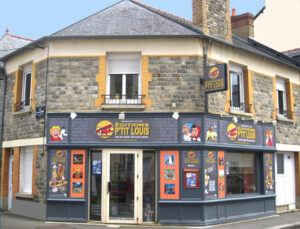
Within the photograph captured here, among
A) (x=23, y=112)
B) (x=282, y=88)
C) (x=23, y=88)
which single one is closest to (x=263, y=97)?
(x=282, y=88)

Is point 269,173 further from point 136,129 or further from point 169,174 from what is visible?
point 136,129

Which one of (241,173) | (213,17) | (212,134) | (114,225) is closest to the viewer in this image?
(114,225)

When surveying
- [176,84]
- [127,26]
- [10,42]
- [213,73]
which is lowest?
[176,84]

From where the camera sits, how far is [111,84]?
1102 centimetres

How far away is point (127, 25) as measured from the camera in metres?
11.5

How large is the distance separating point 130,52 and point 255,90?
16.2ft

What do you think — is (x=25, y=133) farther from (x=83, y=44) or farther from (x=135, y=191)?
(x=135, y=191)

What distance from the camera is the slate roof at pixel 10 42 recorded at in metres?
15.5

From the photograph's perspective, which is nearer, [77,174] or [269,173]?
[77,174]

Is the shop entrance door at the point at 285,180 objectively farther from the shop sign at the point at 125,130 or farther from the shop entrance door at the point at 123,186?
the shop entrance door at the point at 123,186

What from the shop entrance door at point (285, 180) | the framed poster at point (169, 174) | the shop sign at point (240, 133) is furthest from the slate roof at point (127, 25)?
the shop entrance door at point (285, 180)

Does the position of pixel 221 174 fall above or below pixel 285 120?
below

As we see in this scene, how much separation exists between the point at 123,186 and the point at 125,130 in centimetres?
169

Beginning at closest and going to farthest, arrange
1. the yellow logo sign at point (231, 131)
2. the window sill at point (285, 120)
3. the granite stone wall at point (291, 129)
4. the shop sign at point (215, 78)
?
the shop sign at point (215, 78), the yellow logo sign at point (231, 131), the window sill at point (285, 120), the granite stone wall at point (291, 129)
